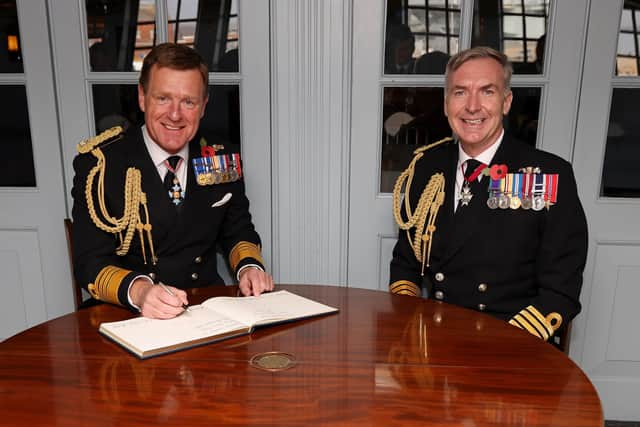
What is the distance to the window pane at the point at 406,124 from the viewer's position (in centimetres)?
210

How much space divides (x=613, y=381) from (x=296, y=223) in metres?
1.48

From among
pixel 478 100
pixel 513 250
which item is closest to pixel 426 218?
pixel 513 250

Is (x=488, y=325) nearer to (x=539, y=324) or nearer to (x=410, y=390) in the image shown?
(x=539, y=324)

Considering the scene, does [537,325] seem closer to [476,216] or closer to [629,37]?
[476,216]

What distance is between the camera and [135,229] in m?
1.64

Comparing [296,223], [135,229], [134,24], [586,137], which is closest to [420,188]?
[296,223]

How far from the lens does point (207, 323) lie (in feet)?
4.08

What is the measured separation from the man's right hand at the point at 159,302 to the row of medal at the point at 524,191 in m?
0.92

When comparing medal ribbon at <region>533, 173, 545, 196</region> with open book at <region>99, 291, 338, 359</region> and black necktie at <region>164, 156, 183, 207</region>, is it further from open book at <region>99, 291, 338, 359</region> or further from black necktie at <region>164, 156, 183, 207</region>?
black necktie at <region>164, 156, 183, 207</region>

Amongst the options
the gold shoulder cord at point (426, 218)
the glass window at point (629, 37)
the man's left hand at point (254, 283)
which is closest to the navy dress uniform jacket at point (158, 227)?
the man's left hand at point (254, 283)

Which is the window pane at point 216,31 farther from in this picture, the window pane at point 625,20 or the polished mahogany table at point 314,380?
the window pane at point 625,20

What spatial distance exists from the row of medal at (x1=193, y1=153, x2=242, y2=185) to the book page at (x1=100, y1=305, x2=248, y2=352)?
574 millimetres

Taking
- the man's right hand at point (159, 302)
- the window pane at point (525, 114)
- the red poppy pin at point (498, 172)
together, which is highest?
the window pane at point (525, 114)

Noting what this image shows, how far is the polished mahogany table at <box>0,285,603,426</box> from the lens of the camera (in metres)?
0.90
